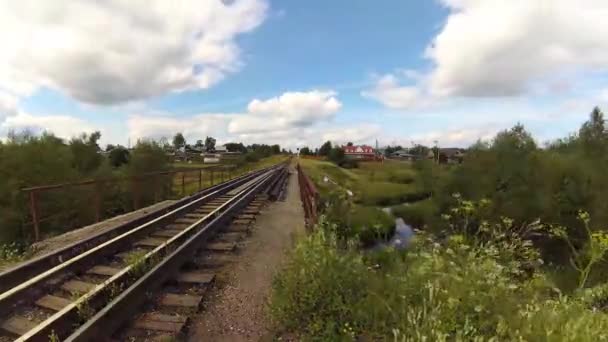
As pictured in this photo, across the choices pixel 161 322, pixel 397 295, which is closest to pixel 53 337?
pixel 161 322

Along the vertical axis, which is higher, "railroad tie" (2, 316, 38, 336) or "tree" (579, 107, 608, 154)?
"tree" (579, 107, 608, 154)

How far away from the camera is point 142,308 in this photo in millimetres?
4133

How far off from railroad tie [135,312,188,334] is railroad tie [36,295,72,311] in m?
1.00

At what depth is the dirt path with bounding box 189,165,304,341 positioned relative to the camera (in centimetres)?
381

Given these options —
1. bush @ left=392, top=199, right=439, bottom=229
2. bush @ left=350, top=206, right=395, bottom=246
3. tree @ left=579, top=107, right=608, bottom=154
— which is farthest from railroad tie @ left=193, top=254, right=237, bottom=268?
tree @ left=579, top=107, right=608, bottom=154

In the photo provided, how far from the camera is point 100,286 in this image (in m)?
4.21

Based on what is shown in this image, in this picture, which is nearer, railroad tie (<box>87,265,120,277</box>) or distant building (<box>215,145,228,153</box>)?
railroad tie (<box>87,265,120,277</box>)

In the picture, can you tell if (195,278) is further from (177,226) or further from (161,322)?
(177,226)

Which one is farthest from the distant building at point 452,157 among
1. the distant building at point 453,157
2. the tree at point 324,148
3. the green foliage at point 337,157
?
the tree at point 324,148

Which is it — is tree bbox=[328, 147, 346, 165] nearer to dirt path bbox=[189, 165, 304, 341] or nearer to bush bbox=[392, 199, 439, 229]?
bush bbox=[392, 199, 439, 229]

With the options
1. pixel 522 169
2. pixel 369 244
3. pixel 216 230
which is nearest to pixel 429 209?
pixel 522 169

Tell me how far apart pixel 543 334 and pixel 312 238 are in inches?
105

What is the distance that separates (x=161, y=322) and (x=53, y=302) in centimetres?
147

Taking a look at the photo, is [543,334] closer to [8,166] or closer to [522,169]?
[8,166]
